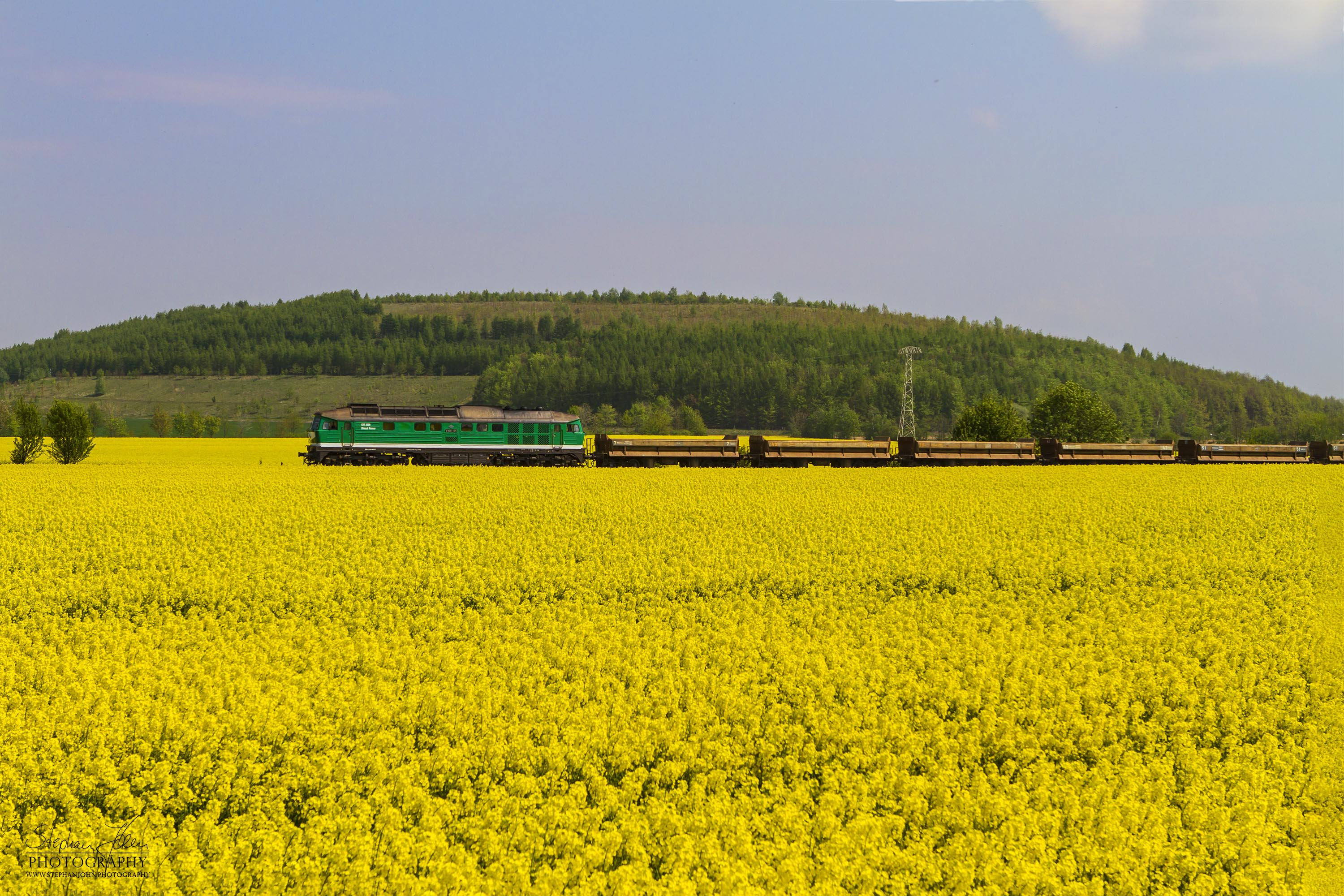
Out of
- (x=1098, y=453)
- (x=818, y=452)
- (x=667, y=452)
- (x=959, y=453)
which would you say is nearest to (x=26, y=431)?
(x=667, y=452)

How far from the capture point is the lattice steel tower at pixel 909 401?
95938mm

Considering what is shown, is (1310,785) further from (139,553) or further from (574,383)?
(574,383)

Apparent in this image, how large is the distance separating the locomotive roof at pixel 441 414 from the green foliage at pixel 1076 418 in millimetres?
79081

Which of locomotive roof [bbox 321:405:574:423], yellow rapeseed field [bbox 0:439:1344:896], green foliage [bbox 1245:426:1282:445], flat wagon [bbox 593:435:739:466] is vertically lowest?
yellow rapeseed field [bbox 0:439:1344:896]

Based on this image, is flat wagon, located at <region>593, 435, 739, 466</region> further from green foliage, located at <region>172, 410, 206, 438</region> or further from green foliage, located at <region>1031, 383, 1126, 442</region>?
green foliage, located at <region>172, 410, 206, 438</region>

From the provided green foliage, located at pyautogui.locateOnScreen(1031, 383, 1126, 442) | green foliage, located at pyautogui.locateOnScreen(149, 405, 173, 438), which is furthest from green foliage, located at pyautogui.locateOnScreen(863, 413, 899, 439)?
green foliage, located at pyautogui.locateOnScreen(149, 405, 173, 438)

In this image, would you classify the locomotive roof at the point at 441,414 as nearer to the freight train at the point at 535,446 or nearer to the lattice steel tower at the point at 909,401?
the freight train at the point at 535,446

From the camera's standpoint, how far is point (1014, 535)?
24.1m

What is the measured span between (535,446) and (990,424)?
2041 inches

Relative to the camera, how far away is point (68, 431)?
180 ft

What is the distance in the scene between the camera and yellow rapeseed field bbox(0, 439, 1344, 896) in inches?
327

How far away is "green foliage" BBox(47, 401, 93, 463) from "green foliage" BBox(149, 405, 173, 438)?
92.0m

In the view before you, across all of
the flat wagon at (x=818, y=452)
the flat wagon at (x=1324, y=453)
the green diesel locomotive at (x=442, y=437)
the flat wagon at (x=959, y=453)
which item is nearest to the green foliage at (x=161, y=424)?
the green diesel locomotive at (x=442, y=437)

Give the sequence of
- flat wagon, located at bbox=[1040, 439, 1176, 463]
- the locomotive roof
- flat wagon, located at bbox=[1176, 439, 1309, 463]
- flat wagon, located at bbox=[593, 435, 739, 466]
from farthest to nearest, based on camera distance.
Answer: flat wagon, located at bbox=[1176, 439, 1309, 463], flat wagon, located at bbox=[1040, 439, 1176, 463], flat wagon, located at bbox=[593, 435, 739, 466], the locomotive roof
